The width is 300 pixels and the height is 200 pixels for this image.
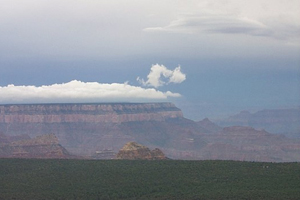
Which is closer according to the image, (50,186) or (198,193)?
(198,193)

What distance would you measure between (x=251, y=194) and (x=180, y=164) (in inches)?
1501

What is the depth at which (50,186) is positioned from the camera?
125375mm

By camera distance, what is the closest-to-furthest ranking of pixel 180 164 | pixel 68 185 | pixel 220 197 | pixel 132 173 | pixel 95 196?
pixel 220 197
pixel 95 196
pixel 68 185
pixel 132 173
pixel 180 164

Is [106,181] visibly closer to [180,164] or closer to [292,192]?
[180,164]

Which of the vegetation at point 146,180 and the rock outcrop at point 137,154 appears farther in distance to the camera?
the rock outcrop at point 137,154

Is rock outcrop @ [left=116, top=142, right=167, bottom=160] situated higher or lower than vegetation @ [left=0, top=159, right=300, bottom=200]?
higher

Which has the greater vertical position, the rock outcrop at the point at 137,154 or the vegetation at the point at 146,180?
the rock outcrop at the point at 137,154

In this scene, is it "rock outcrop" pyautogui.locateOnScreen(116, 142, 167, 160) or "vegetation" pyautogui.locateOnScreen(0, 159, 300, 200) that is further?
"rock outcrop" pyautogui.locateOnScreen(116, 142, 167, 160)

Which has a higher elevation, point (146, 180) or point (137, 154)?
point (137, 154)

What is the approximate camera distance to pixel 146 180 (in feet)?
429

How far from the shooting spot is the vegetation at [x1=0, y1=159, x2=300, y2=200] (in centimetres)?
11625

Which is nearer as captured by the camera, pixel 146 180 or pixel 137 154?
pixel 146 180

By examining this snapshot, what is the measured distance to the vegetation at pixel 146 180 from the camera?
116 m

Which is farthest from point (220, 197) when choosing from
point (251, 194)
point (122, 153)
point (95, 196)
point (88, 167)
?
point (122, 153)
